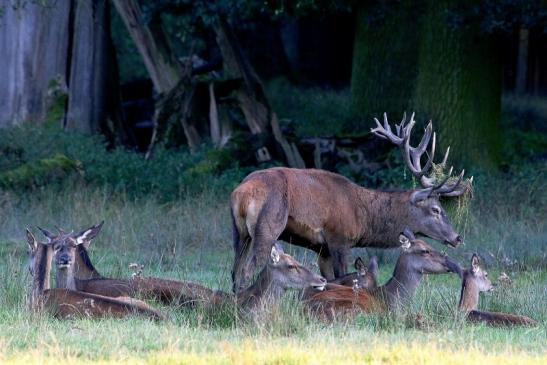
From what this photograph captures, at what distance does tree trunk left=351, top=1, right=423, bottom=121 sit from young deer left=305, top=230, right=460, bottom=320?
10337mm

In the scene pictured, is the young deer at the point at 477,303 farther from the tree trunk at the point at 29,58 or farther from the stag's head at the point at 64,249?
the tree trunk at the point at 29,58

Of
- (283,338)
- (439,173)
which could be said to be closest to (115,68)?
(439,173)

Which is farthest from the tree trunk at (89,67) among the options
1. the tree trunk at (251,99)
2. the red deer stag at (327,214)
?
the red deer stag at (327,214)

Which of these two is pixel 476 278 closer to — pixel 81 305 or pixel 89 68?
pixel 81 305

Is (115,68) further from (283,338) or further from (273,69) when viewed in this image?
(283,338)

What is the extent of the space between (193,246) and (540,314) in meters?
5.88

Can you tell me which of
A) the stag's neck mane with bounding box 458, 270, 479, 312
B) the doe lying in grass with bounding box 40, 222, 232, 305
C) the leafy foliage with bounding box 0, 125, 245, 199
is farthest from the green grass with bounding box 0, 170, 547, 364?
the leafy foliage with bounding box 0, 125, 245, 199

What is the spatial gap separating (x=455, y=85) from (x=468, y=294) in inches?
400

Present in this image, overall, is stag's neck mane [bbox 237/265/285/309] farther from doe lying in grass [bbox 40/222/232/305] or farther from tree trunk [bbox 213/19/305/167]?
tree trunk [bbox 213/19/305/167]

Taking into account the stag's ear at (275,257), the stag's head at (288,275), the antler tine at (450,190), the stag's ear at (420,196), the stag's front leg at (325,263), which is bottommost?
the stag's front leg at (325,263)

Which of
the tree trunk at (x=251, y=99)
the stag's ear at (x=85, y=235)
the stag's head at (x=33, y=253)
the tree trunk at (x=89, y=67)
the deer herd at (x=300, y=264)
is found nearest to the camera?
the deer herd at (x=300, y=264)

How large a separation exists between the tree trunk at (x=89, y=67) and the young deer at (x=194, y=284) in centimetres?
1135

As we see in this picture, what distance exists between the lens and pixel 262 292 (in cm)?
1045

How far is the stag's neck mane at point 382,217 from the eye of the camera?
Result: 43.8 feet
